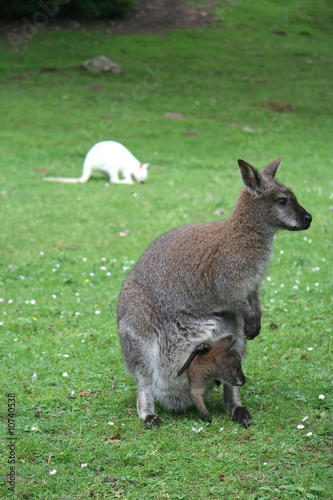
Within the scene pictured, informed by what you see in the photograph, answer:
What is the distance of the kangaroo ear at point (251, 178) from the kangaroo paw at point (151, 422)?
1.64m

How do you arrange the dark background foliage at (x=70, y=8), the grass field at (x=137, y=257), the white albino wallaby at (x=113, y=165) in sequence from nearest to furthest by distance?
the grass field at (x=137, y=257), the white albino wallaby at (x=113, y=165), the dark background foliage at (x=70, y=8)

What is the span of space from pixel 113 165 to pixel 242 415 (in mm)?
9766

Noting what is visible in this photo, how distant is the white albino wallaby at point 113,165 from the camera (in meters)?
13.2

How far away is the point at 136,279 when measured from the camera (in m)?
4.54

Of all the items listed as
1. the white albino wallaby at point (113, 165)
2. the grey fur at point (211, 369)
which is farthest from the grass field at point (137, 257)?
the white albino wallaby at point (113, 165)

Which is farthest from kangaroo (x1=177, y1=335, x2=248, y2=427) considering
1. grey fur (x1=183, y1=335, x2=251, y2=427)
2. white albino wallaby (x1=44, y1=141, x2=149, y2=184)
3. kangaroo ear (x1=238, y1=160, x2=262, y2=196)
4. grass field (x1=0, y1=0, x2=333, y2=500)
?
white albino wallaby (x1=44, y1=141, x2=149, y2=184)

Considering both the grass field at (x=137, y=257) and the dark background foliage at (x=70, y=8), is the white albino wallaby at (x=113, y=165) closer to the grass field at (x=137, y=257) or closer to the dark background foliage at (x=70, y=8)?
Answer: the grass field at (x=137, y=257)

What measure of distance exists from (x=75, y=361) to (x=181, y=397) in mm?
1300

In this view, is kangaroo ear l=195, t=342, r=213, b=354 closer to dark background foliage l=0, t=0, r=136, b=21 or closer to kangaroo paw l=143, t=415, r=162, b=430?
kangaroo paw l=143, t=415, r=162, b=430

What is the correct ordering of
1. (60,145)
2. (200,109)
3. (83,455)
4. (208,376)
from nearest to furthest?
(83,455) → (208,376) → (60,145) → (200,109)

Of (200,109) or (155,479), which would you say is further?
(200,109)

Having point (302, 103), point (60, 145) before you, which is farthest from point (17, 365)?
point (302, 103)

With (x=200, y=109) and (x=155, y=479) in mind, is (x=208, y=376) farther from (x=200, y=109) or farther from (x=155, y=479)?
(x=200, y=109)

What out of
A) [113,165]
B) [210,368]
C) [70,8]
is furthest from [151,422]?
[70,8]
